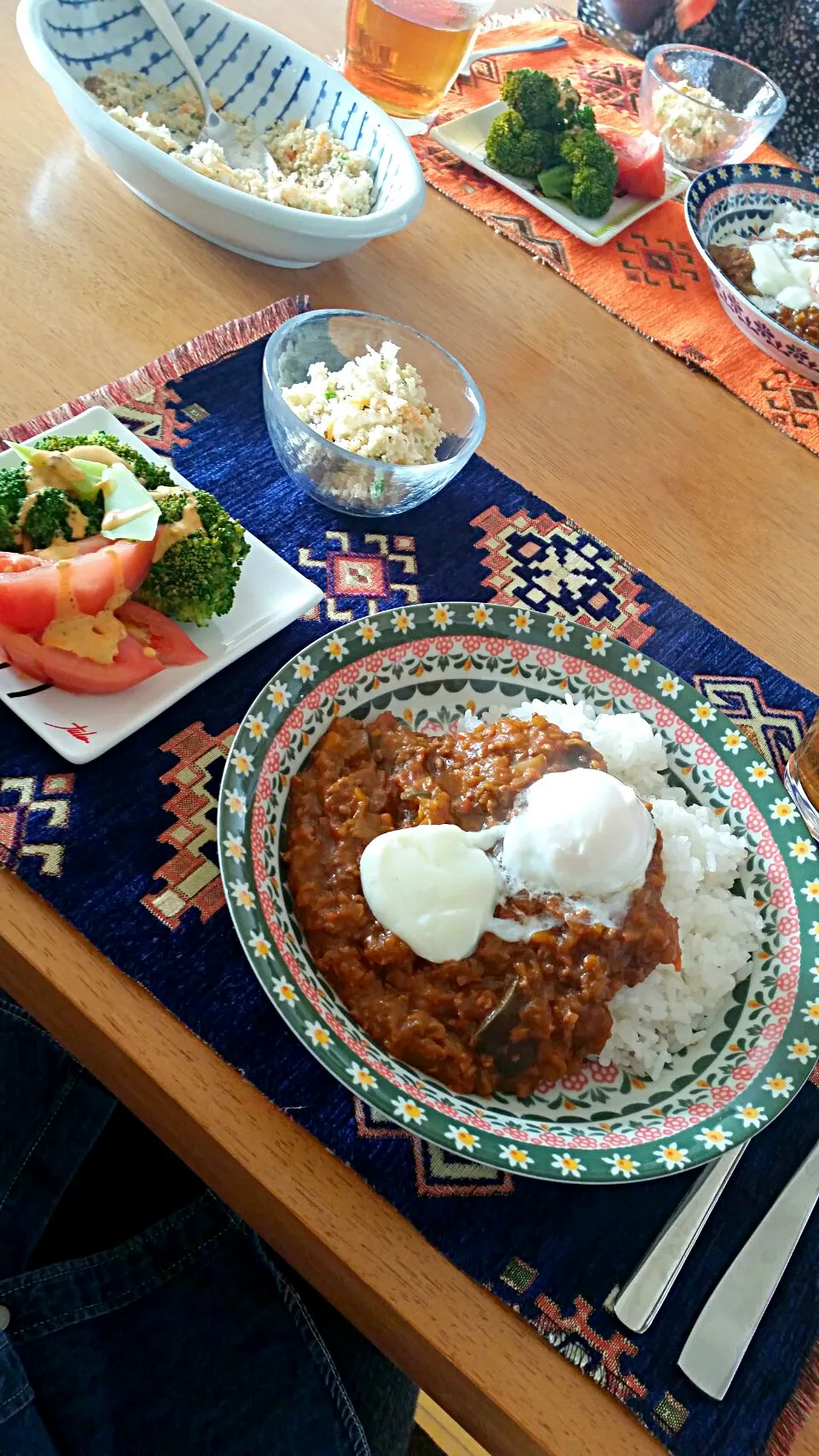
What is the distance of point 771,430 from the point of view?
1.91 metres

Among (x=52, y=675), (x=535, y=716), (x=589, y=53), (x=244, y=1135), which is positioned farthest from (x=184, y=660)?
(x=589, y=53)

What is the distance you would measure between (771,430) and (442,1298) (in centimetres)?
156

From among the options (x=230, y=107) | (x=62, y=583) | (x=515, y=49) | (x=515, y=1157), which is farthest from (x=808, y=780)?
(x=515, y=49)

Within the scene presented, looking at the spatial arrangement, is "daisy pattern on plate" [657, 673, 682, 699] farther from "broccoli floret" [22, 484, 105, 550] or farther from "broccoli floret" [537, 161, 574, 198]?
"broccoli floret" [537, 161, 574, 198]

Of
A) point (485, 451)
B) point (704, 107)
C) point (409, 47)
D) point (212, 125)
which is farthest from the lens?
point (704, 107)

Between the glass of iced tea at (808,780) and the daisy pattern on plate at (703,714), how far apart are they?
0.15 metres

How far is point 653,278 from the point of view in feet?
6.89

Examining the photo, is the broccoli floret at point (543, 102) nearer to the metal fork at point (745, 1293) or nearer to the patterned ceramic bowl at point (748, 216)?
the patterned ceramic bowl at point (748, 216)

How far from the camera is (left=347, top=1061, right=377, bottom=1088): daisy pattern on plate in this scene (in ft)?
2.93

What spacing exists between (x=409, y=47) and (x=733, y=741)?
1.57 m

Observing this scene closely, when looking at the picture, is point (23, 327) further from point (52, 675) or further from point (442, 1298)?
point (442, 1298)

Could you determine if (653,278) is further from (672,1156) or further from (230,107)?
(672,1156)

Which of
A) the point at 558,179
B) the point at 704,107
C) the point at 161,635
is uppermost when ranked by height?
the point at 704,107

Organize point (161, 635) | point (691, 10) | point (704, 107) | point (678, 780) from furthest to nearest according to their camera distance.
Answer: point (691, 10) < point (704, 107) < point (678, 780) < point (161, 635)
